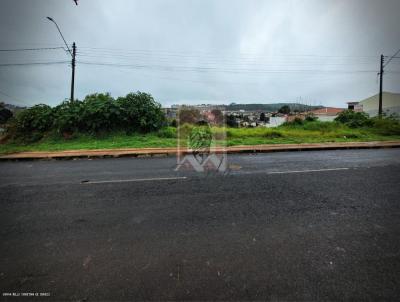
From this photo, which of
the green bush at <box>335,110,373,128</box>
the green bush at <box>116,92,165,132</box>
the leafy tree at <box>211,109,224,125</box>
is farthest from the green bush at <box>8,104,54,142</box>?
the green bush at <box>335,110,373,128</box>

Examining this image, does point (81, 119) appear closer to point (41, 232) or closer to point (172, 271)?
point (41, 232)

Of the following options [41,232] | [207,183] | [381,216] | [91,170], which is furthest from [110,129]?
[381,216]

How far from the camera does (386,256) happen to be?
2576 mm

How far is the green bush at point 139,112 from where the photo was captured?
14.6m

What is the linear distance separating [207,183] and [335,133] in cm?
1400

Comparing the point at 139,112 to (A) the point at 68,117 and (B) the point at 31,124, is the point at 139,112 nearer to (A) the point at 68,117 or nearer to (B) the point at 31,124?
(A) the point at 68,117

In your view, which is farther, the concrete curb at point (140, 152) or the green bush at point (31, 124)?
the green bush at point (31, 124)

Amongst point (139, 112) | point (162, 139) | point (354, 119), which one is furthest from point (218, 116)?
point (354, 119)

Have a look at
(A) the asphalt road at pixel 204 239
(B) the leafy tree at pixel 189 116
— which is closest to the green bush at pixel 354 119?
(B) the leafy tree at pixel 189 116

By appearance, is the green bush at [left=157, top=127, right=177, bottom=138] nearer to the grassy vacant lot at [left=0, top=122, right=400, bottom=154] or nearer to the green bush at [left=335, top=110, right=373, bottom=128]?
the grassy vacant lot at [left=0, top=122, right=400, bottom=154]

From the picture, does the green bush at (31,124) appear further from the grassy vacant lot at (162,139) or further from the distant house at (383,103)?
the distant house at (383,103)

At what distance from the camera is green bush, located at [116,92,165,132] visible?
1459cm

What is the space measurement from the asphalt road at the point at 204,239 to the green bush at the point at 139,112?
9.44 meters

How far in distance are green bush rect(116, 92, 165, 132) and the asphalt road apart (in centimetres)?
944
